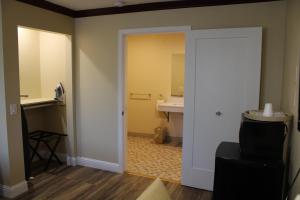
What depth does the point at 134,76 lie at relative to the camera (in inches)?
223

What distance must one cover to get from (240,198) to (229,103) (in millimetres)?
1213

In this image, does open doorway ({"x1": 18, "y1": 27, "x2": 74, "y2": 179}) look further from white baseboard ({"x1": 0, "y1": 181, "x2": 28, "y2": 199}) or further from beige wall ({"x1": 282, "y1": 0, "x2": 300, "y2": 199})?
beige wall ({"x1": 282, "y1": 0, "x2": 300, "y2": 199})

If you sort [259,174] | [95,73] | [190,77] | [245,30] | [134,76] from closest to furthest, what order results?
[259,174] → [245,30] → [190,77] → [95,73] → [134,76]

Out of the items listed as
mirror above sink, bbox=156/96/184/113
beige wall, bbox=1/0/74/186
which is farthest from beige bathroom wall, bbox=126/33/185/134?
beige wall, bbox=1/0/74/186

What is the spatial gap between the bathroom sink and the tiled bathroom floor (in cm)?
73

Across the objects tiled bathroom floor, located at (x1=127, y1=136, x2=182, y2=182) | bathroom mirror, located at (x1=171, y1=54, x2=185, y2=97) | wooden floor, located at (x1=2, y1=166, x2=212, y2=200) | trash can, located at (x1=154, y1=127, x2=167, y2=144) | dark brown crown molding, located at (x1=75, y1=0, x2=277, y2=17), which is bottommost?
wooden floor, located at (x1=2, y1=166, x2=212, y2=200)

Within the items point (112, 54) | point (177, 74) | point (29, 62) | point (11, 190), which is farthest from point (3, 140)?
point (177, 74)

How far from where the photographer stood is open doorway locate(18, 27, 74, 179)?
12.8 ft

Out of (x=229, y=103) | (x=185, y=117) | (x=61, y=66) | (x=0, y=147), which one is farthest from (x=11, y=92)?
(x=229, y=103)

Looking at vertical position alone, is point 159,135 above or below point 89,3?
below

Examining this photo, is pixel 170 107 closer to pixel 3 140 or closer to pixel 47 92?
pixel 47 92

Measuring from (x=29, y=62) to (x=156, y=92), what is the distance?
8.29 feet

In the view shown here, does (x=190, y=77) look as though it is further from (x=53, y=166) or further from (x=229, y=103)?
(x=53, y=166)

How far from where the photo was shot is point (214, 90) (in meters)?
3.08
